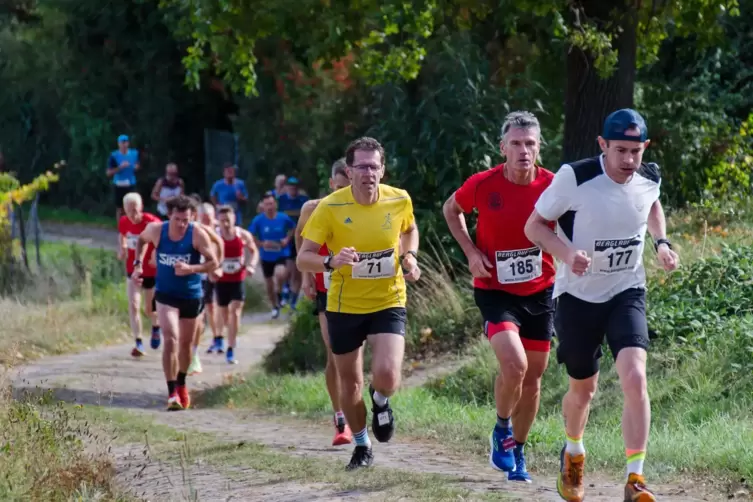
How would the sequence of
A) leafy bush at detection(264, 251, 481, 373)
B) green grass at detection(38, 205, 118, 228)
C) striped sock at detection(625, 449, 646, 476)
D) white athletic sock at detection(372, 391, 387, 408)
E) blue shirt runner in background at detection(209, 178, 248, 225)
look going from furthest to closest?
green grass at detection(38, 205, 118, 228), blue shirt runner in background at detection(209, 178, 248, 225), leafy bush at detection(264, 251, 481, 373), white athletic sock at detection(372, 391, 387, 408), striped sock at detection(625, 449, 646, 476)

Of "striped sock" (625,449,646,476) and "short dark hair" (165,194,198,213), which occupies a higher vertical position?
"short dark hair" (165,194,198,213)

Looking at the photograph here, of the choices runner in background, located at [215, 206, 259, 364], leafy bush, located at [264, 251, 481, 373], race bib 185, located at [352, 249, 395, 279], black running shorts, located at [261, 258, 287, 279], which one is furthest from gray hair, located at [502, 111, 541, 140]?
black running shorts, located at [261, 258, 287, 279]

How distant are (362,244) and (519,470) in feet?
5.45

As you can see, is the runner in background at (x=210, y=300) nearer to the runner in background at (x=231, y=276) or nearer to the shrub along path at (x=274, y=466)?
the runner in background at (x=231, y=276)

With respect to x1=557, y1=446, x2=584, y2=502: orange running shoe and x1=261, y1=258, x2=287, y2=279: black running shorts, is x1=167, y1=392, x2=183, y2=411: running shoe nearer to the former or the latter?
x1=557, y1=446, x2=584, y2=502: orange running shoe

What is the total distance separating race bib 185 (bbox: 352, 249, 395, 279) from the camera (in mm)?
8141

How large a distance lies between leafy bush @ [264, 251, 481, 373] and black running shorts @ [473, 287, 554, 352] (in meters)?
5.32

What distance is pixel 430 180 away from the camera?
49.9 feet

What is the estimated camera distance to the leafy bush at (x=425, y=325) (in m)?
13.7

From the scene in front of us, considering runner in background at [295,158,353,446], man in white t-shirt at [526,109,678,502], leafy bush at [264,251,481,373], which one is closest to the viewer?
man in white t-shirt at [526,109,678,502]

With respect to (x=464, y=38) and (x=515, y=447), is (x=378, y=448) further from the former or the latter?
(x=464, y=38)

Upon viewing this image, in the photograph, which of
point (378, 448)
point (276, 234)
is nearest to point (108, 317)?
point (276, 234)

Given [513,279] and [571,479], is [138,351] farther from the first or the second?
[571,479]

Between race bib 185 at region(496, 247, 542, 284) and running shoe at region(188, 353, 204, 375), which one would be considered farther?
running shoe at region(188, 353, 204, 375)
